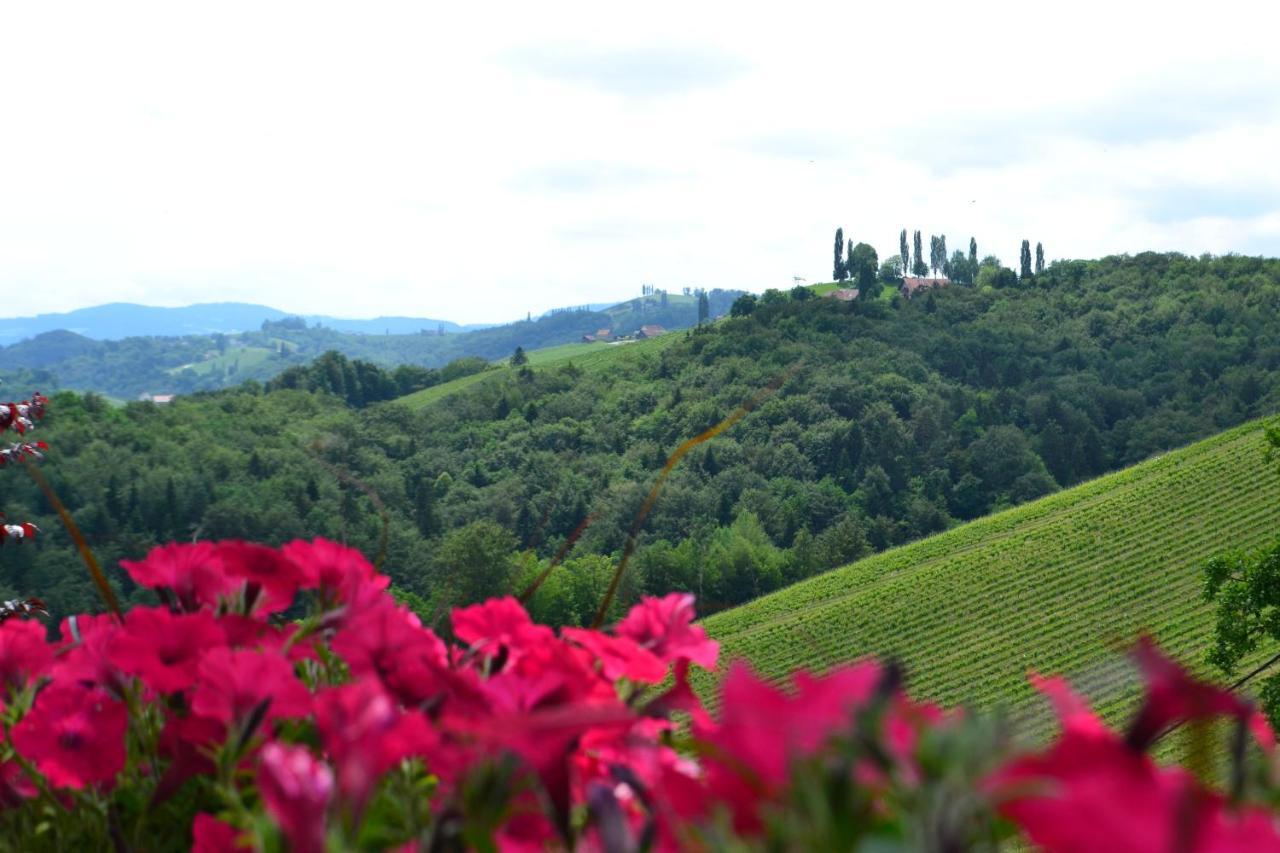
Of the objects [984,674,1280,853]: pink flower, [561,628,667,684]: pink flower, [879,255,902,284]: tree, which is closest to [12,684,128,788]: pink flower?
[561,628,667,684]: pink flower

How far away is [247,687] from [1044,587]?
1911 inches

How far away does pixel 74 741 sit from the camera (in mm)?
1043

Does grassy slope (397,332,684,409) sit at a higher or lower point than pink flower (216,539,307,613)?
lower

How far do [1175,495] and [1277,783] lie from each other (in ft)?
173

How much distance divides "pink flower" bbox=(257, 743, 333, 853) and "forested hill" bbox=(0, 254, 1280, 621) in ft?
143

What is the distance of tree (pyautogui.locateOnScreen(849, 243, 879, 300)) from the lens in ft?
405

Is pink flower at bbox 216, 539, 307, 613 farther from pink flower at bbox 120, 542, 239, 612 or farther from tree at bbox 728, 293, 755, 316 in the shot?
tree at bbox 728, 293, 755, 316

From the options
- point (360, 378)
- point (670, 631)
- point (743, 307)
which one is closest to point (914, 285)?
point (743, 307)

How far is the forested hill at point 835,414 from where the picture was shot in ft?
212

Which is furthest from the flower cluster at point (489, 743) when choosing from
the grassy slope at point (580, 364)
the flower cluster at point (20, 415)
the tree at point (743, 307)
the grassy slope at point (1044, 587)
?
the tree at point (743, 307)

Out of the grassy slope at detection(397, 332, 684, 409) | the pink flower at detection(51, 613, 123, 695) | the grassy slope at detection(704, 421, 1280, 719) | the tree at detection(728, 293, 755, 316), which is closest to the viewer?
the pink flower at detection(51, 613, 123, 695)

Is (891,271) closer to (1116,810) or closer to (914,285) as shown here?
(914,285)

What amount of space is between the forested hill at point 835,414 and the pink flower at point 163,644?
43.2 meters

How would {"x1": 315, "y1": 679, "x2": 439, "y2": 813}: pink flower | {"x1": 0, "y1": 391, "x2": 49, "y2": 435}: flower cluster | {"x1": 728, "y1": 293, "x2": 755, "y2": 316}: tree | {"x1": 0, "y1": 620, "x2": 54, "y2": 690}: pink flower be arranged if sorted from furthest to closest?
{"x1": 728, "y1": 293, "x2": 755, "y2": 316}: tree → {"x1": 0, "y1": 391, "x2": 49, "y2": 435}: flower cluster → {"x1": 0, "y1": 620, "x2": 54, "y2": 690}: pink flower → {"x1": 315, "y1": 679, "x2": 439, "y2": 813}: pink flower
